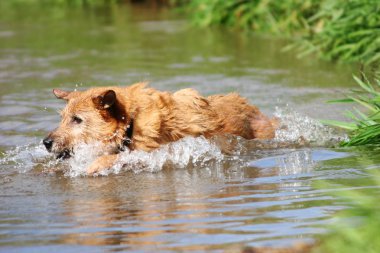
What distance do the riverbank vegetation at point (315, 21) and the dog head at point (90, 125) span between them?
4968mm

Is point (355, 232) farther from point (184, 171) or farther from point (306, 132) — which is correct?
point (306, 132)

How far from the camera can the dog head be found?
8.45 metres

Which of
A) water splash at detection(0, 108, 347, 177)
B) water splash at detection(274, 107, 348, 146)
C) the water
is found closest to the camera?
the water

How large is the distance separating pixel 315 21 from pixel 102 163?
8.89 meters

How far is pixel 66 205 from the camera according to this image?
729cm

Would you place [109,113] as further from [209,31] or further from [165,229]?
[209,31]

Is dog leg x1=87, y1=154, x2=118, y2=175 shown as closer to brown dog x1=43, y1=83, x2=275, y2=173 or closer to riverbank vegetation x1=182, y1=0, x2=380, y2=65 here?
brown dog x1=43, y1=83, x2=275, y2=173

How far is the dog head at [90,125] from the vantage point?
333 inches

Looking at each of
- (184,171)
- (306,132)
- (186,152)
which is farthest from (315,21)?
(184,171)

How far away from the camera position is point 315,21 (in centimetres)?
1652

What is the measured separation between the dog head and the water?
0.66ft

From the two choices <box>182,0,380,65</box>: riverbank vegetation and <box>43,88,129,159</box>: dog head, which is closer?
<box>43,88,129,159</box>: dog head

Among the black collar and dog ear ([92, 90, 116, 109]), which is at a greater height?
dog ear ([92, 90, 116, 109])

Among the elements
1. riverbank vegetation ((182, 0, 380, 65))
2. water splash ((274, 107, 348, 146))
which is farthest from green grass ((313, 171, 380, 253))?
riverbank vegetation ((182, 0, 380, 65))
